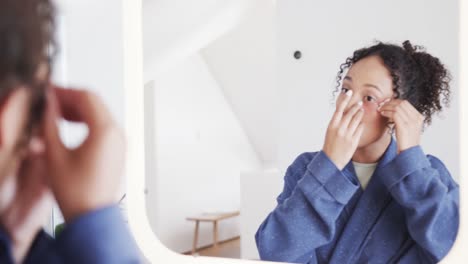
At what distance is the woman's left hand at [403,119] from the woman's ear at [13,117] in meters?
0.56

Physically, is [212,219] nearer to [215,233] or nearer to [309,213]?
[215,233]

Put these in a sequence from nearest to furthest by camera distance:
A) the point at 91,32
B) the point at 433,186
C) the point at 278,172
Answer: the point at 433,186
the point at 278,172
the point at 91,32

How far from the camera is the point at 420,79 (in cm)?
69

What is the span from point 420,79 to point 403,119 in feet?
0.20

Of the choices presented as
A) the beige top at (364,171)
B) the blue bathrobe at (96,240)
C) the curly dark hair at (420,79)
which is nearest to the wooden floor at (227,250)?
the beige top at (364,171)

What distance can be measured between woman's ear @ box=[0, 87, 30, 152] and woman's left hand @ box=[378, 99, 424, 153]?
0.56 m

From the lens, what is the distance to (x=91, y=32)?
3.05 feet

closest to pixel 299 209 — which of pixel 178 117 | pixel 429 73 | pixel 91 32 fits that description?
pixel 429 73

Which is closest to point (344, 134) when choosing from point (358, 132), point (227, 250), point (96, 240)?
point (358, 132)

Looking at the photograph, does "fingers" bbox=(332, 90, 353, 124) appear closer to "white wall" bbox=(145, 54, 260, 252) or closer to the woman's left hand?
the woman's left hand

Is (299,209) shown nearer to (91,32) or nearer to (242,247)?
(242,247)

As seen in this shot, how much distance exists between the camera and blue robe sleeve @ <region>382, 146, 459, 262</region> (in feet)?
2.17

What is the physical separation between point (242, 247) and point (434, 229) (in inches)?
13.7

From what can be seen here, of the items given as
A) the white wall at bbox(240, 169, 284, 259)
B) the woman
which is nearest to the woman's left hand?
the woman
